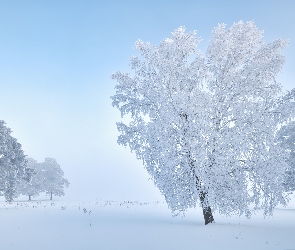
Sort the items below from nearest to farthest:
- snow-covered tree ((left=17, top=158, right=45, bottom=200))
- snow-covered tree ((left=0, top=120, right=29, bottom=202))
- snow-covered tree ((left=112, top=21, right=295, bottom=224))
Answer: snow-covered tree ((left=112, top=21, right=295, bottom=224))
snow-covered tree ((left=0, top=120, right=29, bottom=202))
snow-covered tree ((left=17, top=158, right=45, bottom=200))

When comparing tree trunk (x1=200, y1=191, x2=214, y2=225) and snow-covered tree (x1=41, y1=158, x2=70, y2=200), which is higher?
snow-covered tree (x1=41, y1=158, x2=70, y2=200)

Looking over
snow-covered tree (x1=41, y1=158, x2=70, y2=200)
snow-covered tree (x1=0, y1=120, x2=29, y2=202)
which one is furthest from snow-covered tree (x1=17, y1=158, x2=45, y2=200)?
snow-covered tree (x1=0, y1=120, x2=29, y2=202)

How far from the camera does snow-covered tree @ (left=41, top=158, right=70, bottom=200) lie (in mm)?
71375

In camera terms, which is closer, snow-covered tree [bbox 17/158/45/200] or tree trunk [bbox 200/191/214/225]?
tree trunk [bbox 200/191/214/225]

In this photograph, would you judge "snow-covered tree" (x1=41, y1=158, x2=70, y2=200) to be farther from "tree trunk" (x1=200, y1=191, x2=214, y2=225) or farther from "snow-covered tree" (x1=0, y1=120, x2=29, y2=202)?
"tree trunk" (x1=200, y1=191, x2=214, y2=225)

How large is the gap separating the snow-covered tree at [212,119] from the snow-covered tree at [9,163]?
20.2m

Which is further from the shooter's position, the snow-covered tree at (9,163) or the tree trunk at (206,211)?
the snow-covered tree at (9,163)

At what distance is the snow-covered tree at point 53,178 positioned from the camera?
71.4m

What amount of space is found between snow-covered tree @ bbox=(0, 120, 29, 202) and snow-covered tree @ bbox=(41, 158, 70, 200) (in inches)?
1361

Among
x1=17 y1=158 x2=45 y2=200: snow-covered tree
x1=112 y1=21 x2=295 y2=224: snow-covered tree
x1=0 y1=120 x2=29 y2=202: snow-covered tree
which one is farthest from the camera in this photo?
x1=17 y1=158 x2=45 y2=200: snow-covered tree

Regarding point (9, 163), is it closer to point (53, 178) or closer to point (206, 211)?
point (206, 211)

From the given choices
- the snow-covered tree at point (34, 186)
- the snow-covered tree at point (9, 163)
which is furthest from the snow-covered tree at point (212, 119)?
the snow-covered tree at point (34, 186)

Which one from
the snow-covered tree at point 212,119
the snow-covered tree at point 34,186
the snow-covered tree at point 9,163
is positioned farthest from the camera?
the snow-covered tree at point 34,186

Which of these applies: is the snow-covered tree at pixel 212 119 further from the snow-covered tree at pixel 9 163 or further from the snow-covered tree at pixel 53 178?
the snow-covered tree at pixel 53 178
